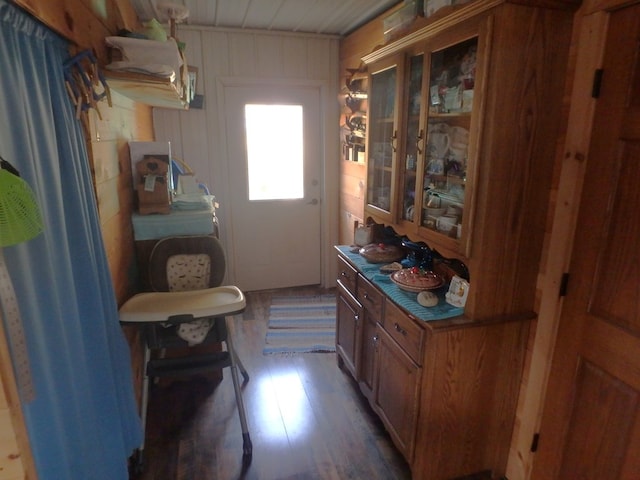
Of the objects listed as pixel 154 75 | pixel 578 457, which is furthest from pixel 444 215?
pixel 154 75

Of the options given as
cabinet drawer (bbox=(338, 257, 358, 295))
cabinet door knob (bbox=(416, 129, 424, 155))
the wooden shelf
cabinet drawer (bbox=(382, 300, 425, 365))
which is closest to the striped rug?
cabinet drawer (bbox=(338, 257, 358, 295))

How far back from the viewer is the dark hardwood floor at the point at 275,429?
184 cm

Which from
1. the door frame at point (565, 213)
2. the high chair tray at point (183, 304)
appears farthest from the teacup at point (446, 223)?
the high chair tray at point (183, 304)

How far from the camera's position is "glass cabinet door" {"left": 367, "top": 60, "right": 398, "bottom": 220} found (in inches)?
81.0

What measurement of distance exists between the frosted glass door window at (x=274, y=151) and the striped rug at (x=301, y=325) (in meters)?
1.00

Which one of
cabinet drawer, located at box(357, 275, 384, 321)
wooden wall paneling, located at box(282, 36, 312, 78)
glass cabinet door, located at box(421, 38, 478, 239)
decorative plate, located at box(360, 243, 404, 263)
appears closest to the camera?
glass cabinet door, located at box(421, 38, 478, 239)

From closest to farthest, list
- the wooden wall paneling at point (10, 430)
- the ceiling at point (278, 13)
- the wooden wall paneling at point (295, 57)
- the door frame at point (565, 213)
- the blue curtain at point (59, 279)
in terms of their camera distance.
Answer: the wooden wall paneling at point (10, 430)
the blue curtain at point (59, 279)
the door frame at point (565, 213)
the ceiling at point (278, 13)
the wooden wall paneling at point (295, 57)

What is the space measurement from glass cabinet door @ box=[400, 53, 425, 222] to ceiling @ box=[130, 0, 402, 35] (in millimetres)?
1033

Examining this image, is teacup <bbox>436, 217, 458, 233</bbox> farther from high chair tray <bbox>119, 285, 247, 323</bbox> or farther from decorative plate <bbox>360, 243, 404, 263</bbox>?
high chair tray <bbox>119, 285, 247, 323</bbox>

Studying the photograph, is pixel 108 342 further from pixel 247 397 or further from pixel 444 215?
pixel 444 215

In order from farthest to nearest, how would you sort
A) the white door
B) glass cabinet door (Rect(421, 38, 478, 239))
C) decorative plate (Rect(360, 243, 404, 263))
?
the white door < decorative plate (Rect(360, 243, 404, 263)) < glass cabinet door (Rect(421, 38, 478, 239))

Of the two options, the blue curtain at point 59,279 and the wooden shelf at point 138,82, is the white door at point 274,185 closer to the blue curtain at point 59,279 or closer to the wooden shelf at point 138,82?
the wooden shelf at point 138,82

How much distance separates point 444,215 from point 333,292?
2315 mm

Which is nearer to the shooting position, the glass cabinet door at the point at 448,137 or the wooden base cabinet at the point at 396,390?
the glass cabinet door at the point at 448,137
